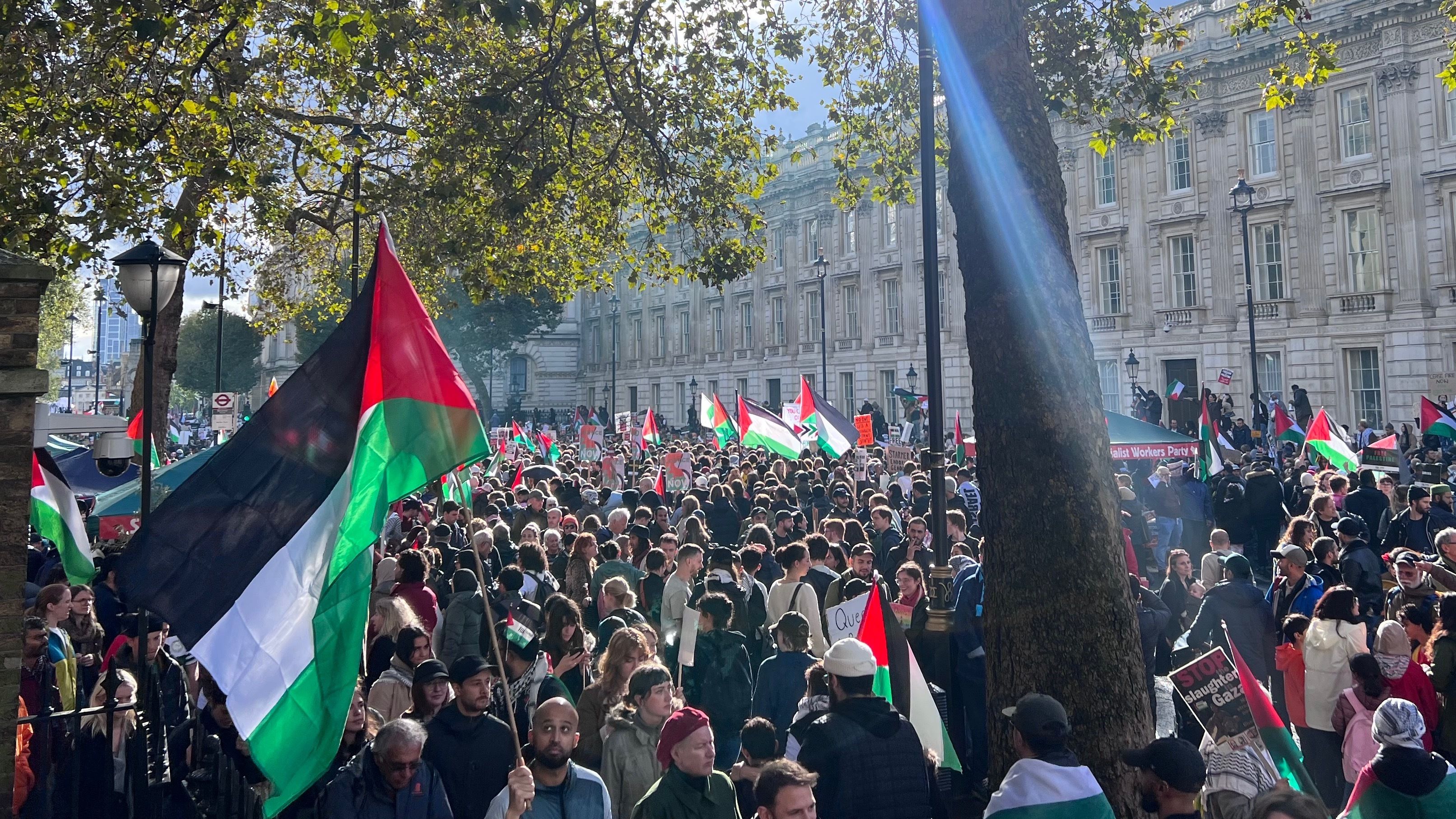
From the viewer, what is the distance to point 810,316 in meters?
57.1

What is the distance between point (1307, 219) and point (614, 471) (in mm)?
25743

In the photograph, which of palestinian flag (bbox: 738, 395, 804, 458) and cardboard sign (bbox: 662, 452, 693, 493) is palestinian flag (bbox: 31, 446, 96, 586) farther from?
palestinian flag (bbox: 738, 395, 804, 458)

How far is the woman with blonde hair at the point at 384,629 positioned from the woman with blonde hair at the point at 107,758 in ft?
4.62

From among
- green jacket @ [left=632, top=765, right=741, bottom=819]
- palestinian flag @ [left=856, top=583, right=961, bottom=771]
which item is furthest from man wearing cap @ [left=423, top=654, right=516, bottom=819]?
palestinian flag @ [left=856, top=583, right=961, bottom=771]

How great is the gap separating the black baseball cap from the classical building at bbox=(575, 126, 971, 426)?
1510 inches

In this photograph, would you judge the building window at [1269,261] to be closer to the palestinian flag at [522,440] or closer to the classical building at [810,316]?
the classical building at [810,316]

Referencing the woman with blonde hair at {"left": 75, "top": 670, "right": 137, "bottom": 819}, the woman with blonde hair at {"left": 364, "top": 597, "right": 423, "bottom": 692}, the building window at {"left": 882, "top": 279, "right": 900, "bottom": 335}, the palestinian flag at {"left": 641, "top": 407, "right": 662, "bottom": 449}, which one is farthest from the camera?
the building window at {"left": 882, "top": 279, "right": 900, "bottom": 335}

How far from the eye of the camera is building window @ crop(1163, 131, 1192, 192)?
128 ft

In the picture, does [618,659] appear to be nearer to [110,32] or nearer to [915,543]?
[915,543]

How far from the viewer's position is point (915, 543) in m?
11.1

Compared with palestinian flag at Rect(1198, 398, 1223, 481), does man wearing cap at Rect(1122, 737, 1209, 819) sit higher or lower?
lower

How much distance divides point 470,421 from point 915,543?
23.0ft

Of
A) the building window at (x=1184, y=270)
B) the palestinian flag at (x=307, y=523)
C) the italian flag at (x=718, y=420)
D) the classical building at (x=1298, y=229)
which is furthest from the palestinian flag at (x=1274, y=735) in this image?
the building window at (x=1184, y=270)

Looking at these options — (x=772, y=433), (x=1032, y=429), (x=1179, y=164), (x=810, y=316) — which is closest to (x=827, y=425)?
(x=772, y=433)
